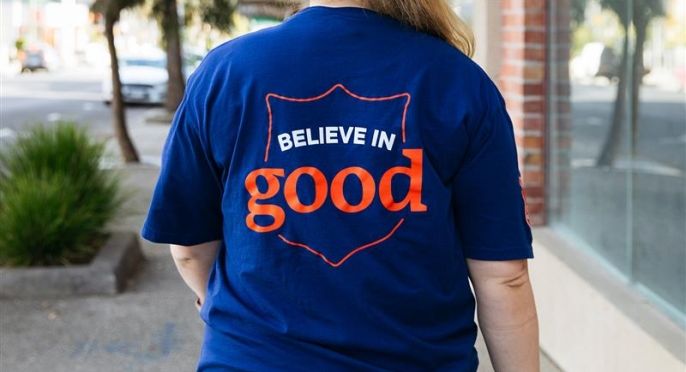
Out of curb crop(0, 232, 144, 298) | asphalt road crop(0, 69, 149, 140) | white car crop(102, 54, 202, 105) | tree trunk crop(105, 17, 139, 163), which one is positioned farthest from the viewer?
white car crop(102, 54, 202, 105)

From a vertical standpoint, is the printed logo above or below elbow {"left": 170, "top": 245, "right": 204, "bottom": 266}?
above

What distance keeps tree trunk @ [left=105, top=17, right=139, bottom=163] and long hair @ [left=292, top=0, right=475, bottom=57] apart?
13.9 m

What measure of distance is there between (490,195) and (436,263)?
15cm

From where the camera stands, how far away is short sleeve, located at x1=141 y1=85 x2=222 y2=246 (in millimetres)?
1992

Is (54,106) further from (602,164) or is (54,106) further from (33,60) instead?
(33,60)

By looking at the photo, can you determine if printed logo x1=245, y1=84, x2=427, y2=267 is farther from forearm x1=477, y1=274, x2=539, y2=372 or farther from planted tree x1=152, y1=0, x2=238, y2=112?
planted tree x1=152, y1=0, x2=238, y2=112

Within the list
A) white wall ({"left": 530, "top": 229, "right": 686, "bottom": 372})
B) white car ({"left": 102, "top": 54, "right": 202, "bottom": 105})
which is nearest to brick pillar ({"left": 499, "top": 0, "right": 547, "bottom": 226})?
white wall ({"left": 530, "top": 229, "right": 686, "bottom": 372})

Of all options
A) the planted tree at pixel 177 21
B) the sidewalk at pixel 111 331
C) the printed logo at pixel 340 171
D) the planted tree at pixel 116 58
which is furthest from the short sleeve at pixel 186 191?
the planted tree at pixel 177 21

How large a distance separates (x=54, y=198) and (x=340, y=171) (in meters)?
6.20

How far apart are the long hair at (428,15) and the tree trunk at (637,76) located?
3.26 meters

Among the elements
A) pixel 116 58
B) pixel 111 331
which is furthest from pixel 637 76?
pixel 116 58

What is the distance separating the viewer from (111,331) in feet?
21.6

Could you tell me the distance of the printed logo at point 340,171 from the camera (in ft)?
6.14

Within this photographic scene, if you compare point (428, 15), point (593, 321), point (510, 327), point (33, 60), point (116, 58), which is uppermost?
point (428, 15)
